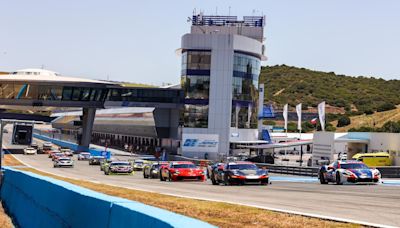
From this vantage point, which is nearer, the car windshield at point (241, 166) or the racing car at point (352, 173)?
the racing car at point (352, 173)

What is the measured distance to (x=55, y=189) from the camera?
13.0 meters

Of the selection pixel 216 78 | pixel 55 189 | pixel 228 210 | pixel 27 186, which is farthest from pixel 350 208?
pixel 216 78

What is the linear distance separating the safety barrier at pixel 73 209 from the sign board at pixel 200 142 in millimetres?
58246

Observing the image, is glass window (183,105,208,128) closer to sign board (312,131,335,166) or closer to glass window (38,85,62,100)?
glass window (38,85,62,100)

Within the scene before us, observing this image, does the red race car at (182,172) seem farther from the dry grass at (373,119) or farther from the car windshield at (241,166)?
the dry grass at (373,119)

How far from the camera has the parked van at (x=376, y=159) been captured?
55.3 metres

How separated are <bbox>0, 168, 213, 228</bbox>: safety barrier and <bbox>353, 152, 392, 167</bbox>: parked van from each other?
39.3 m

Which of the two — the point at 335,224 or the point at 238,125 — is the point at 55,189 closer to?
the point at 335,224

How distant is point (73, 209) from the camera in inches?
427

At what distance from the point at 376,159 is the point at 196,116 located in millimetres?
34362

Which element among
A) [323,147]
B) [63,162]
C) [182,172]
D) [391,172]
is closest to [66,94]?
[63,162]

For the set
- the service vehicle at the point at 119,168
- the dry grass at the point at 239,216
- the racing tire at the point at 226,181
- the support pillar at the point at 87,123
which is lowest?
the dry grass at the point at 239,216

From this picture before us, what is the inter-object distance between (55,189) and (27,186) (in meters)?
5.40

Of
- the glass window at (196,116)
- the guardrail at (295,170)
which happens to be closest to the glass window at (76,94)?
the glass window at (196,116)
